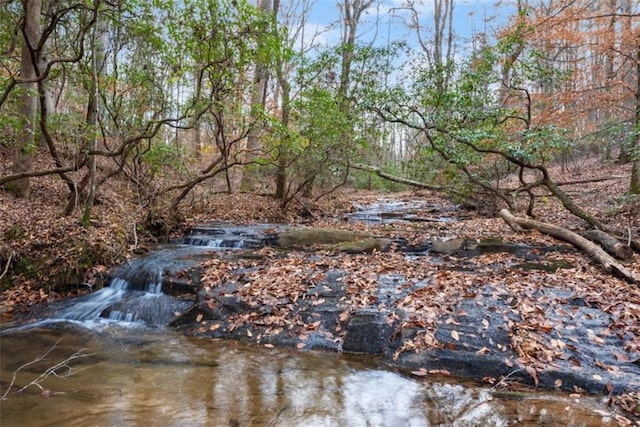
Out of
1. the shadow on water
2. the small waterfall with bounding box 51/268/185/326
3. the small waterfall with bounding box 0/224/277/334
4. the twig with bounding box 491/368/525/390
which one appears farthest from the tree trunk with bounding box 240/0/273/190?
the twig with bounding box 491/368/525/390

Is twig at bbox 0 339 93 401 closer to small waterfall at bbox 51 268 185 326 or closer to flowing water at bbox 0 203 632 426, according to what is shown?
flowing water at bbox 0 203 632 426

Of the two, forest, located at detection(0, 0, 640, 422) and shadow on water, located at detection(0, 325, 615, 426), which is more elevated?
forest, located at detection(0, 0, 640, 422)

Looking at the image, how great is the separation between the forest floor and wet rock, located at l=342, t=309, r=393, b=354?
18 centimetres

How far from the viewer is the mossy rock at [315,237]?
10.1 m

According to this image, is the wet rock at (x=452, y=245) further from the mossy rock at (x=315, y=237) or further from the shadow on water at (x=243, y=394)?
the shadow on water at (x=243, y=394)

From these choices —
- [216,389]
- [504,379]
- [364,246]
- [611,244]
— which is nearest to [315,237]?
[364,246]

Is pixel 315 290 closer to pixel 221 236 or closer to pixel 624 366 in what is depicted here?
pixel 624 366

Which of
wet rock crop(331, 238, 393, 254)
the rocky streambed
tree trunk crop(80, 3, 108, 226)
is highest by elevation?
tree trunk crop(80, 3, 108, 226)

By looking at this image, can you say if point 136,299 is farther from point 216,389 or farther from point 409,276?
point 409,276

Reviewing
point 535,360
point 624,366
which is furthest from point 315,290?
point 624,366

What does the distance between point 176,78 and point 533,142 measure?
9083 millimetres

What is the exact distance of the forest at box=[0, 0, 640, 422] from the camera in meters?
8.12

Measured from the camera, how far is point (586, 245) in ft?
26.7

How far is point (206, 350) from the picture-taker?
18.3 feet
